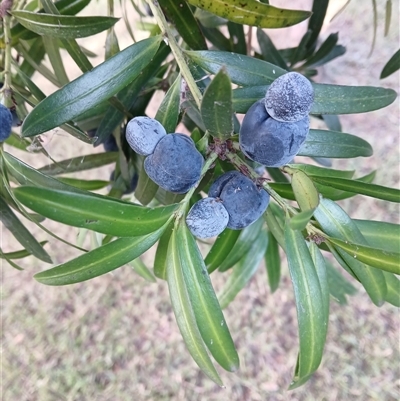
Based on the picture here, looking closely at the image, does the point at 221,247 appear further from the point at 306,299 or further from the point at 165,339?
the point at 165,339

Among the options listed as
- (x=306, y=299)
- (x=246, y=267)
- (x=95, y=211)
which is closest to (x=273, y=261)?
(x=246, y=267)

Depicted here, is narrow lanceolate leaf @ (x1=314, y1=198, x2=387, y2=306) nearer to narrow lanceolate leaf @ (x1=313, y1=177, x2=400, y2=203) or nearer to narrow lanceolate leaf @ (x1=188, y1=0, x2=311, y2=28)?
narrow lanceolate leaf @ (x1=313, y1=177, x2=400, y2=203)

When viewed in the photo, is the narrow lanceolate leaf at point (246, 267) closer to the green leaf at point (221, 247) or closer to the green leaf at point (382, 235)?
the green leaf at point (221, 247)

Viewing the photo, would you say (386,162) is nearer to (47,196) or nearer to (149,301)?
(149,301)

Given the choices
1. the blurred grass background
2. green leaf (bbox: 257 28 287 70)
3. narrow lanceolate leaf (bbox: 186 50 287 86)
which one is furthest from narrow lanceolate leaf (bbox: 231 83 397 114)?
the blurred grass background

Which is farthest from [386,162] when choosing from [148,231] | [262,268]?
[148,231]

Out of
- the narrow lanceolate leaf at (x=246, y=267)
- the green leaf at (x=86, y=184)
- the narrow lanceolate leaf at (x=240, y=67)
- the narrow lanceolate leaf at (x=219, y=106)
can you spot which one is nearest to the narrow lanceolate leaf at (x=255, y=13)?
the narrow lanceolate leaf at (x=240, y=67)

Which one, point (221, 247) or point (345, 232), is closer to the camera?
point (345, 232)
